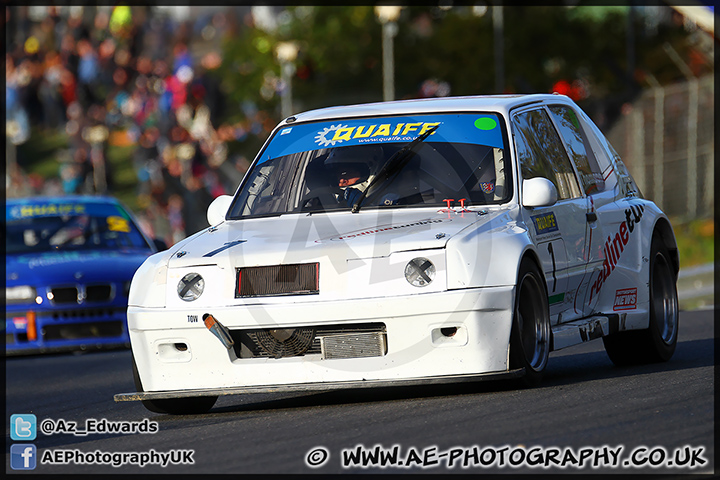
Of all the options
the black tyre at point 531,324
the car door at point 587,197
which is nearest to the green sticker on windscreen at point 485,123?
the car door at point 587,197

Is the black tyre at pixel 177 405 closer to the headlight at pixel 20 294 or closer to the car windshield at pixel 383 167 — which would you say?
the car windshield at pixel 383 167

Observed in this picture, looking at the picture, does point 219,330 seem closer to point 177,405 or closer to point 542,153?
point 177,405

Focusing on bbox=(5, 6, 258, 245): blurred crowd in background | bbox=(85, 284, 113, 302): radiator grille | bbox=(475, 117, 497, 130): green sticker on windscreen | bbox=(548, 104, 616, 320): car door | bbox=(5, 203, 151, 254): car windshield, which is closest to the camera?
bbox=(475, 117, 497, 130): green sticker on windscreen

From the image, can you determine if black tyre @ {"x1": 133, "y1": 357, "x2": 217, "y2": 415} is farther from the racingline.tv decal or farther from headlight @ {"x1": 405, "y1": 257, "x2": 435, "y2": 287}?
the racingline.tv decal

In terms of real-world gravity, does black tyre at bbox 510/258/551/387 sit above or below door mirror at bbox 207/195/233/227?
below

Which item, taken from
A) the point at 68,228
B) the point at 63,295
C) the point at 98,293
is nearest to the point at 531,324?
the point at 98,293

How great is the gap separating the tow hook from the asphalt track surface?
43 centimetres

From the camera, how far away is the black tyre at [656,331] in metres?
8.77

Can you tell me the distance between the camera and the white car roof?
824 cm

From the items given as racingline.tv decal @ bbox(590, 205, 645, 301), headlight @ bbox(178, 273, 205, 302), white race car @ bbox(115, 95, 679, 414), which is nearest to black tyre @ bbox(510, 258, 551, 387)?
white race car @ bbox(115, 95, 679, 414)

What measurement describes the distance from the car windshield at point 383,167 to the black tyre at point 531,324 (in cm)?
60

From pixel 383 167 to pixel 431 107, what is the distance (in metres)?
0.66

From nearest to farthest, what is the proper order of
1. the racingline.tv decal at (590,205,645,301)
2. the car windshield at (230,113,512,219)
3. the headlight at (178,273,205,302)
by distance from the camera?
the headlight at (178,273,205,302), the car windshield at (230,113,512,219), the racingline.tv decal at (590,205,645,301)

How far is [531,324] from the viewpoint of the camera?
7.29 metres
